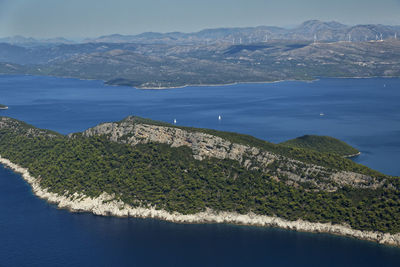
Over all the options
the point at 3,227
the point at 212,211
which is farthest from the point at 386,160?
the point at 3,227

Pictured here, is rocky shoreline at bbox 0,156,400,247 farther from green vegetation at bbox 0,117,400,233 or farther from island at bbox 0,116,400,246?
green vegetation at bbox 0,117,400,233

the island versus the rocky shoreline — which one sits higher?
the island

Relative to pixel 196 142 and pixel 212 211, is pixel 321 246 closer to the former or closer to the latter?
pixel 212 211

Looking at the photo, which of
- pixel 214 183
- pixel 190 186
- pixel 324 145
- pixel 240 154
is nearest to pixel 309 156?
pixel 240 154

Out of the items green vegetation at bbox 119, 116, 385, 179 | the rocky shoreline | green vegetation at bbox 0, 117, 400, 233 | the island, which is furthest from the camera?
green vegetation at bbox 119, 116, 385, 179

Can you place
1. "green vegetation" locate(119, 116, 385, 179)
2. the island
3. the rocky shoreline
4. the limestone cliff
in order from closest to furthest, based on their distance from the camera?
the rocky shoreline → the island → the limestone cliff → "green vegetation" locate(119, 116, 385, 179)

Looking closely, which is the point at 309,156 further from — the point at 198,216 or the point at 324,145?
the point at 324,145

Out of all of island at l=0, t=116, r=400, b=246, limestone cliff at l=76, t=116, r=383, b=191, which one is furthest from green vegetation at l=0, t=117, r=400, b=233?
limestone cliff at l=76, t=116, r=383, b=191
